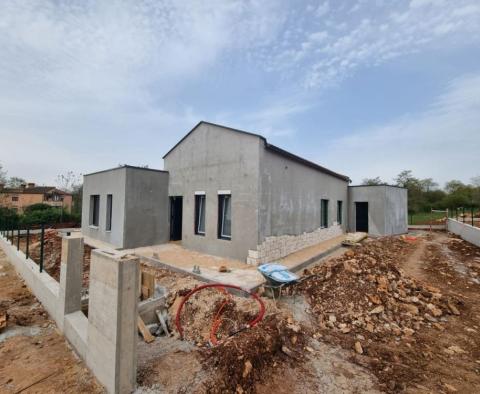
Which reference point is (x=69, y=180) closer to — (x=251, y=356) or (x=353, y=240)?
(x=353, y=240)

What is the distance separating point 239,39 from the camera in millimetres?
9242

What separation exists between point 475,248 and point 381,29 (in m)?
11.0

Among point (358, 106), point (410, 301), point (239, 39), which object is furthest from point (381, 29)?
point (410, 301)

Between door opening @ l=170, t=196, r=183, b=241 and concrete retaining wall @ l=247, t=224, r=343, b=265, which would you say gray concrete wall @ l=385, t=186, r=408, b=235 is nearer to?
concrete retaining wall @ l=247, t=224, r=343, b=265

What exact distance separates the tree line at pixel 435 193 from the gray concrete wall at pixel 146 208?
2245cm

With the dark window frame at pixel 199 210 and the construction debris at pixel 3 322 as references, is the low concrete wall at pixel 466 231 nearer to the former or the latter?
the dark window frame at pixel 199 210

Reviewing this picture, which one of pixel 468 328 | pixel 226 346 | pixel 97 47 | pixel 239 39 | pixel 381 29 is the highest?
pixel 239 39

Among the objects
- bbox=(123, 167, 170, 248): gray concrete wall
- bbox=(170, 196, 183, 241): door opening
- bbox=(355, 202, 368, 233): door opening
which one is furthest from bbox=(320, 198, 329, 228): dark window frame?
bbox=(123, 167, 170, 248): gray concrete wall

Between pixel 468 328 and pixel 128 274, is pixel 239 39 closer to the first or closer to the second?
pixel 128 274

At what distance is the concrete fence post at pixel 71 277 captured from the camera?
4012 millimetres

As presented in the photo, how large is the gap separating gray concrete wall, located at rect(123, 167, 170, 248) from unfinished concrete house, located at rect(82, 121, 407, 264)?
0.04 metres

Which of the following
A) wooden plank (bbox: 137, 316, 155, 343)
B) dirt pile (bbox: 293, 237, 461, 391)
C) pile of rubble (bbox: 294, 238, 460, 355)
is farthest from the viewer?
pile of rubble (bbox: 294, 238, 460, 355)

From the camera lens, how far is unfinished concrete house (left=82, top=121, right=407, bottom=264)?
7.85 metres

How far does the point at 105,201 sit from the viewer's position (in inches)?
438
